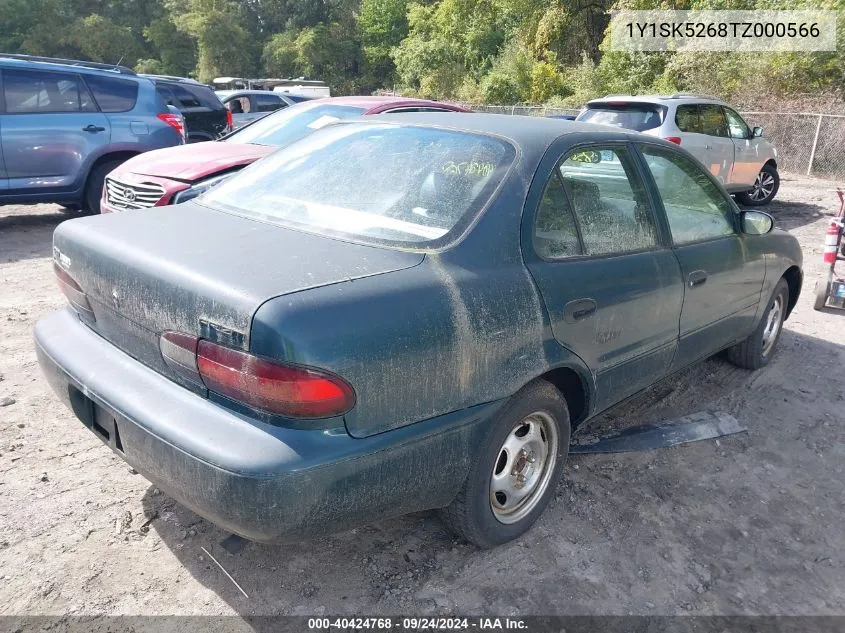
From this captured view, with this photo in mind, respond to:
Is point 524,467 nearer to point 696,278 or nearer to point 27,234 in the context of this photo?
point 696,278

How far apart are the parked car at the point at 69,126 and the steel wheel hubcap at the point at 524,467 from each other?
7.20 metres

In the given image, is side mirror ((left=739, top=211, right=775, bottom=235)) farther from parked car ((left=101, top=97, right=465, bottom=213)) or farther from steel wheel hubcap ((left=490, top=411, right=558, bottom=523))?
parked car ((left=101, top=97, right=465, bottom=213))

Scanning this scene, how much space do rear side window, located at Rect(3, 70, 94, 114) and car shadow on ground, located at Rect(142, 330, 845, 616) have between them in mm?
6588

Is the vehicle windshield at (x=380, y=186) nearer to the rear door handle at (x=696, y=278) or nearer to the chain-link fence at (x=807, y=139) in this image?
the rear door handle at (x=696, y=278)

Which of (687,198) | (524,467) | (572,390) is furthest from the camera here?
(687,198)

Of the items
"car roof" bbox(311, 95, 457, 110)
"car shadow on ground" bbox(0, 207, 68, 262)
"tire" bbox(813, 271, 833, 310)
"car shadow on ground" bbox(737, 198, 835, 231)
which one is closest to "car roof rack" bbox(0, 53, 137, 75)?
"car shadow on ground" bbox(0, 207, 68, 262)

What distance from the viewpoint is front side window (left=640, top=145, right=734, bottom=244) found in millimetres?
3398

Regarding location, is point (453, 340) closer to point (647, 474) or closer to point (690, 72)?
point (647, 474)

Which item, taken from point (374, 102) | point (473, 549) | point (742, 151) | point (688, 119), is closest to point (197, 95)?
point (374, 102)

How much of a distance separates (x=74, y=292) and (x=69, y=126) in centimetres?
628

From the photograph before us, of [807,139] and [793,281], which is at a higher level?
[793,281]

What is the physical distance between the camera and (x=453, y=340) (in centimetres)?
221

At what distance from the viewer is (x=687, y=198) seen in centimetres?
361

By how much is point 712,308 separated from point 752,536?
125cm
